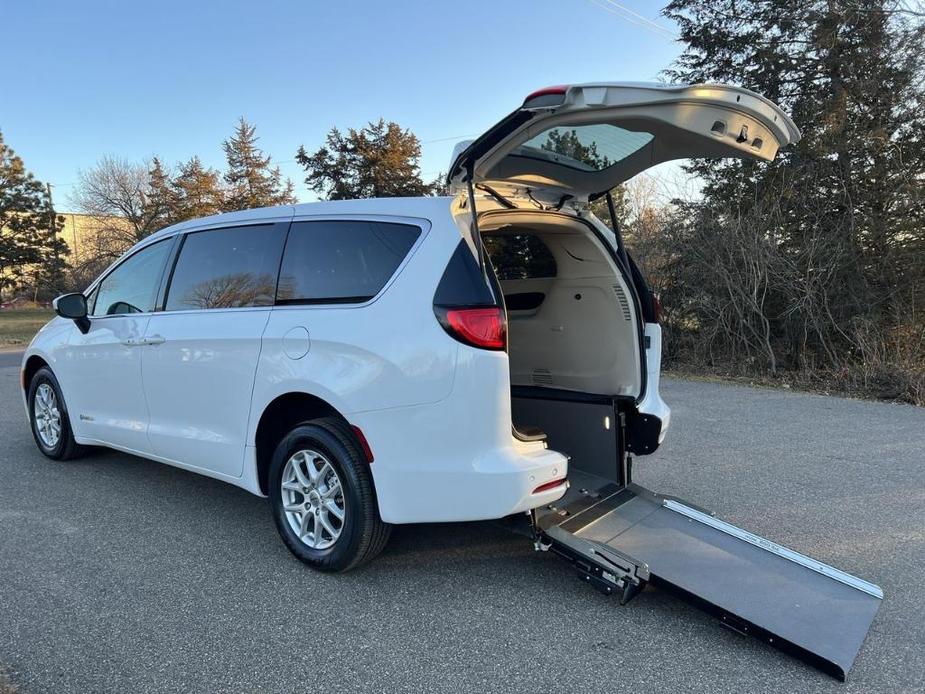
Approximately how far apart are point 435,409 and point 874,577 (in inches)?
101

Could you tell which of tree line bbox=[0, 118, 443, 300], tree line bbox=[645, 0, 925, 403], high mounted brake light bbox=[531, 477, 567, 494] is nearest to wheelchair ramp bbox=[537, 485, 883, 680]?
high mounted brake light bbox=[531, 477, 567, 494]

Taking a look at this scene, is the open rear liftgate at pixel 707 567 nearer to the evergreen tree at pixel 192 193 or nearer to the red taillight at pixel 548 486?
the red taillight at pixel 548 486

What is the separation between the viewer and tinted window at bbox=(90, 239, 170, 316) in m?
4.29

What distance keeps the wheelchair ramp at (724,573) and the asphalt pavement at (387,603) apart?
4.6 inches

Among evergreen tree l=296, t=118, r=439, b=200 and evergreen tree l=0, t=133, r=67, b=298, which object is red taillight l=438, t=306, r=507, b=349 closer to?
evergreen tree l=296, t=118, r=439, b=200

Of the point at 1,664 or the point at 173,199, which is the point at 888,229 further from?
the point at 173,199

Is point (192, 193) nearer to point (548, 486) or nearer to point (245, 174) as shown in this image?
point (245, 174)

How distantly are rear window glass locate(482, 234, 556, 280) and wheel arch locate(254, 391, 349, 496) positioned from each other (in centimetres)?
175

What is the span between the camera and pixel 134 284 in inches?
175

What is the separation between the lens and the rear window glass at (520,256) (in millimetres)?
4434

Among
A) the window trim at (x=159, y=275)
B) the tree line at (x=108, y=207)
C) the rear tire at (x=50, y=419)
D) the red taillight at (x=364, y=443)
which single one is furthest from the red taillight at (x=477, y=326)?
the tree line at (x=108, y=207)

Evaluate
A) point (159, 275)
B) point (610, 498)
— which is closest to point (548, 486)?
point (610, 498)

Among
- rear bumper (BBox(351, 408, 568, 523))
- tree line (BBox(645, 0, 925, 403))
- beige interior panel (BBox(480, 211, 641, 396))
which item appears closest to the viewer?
rear bumper (BBox(351, 408, 568, 523))

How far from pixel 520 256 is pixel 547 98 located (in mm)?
2107
